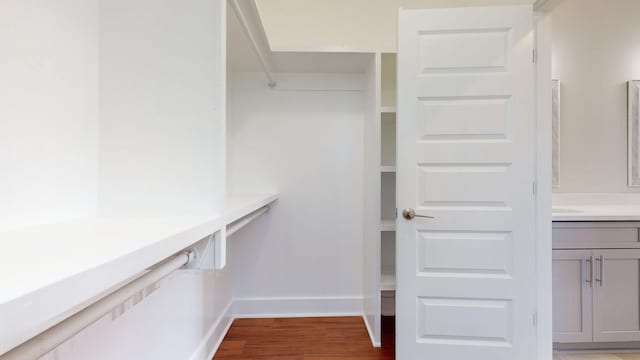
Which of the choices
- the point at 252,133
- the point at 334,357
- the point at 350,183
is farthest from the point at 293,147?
the point at 334,357

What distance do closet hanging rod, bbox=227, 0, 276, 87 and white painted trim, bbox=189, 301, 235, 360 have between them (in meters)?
1.63

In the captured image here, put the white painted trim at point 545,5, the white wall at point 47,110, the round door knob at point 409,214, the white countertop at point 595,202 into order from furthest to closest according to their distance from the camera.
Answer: the white countertop at point 595,202
the round door knob at point 409,214
the white painted trim at point 545,5
the white wall at point 47,110

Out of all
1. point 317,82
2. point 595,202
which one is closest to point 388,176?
point 317,82

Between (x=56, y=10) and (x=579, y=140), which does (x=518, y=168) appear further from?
(x=56, y=10)

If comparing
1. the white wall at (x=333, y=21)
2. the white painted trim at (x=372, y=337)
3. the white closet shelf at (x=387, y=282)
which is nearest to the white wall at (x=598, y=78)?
the white wall at (x=333, y=21)

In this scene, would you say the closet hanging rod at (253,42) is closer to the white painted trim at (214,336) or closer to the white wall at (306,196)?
the white wall at (306,196)

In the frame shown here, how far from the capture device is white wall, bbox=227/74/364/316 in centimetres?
243

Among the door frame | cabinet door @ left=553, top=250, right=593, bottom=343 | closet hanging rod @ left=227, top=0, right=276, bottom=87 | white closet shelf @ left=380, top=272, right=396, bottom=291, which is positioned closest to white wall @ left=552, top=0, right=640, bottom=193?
cabinet door @ left=553, top=250, right=593, bottom=343

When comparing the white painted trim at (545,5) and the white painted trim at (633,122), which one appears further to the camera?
the white painted trim at (633,122)

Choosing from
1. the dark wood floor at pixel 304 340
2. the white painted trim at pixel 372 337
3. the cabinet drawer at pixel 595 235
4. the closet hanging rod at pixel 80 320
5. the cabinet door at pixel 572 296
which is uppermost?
the closet hanging rod at pixel 80 320

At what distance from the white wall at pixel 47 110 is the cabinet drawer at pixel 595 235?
2360 mm

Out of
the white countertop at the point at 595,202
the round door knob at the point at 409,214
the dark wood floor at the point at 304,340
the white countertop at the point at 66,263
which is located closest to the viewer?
the white countertop at the point at 66,263

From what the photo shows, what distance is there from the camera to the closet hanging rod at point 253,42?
1210mm

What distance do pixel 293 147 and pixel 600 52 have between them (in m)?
2.47
